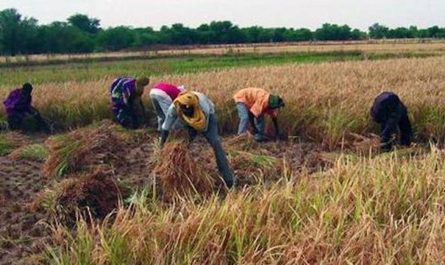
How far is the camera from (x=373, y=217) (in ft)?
12.6

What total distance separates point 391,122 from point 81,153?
4356 millimetres

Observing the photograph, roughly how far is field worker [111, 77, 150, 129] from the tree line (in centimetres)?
4287

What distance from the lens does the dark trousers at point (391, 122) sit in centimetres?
808

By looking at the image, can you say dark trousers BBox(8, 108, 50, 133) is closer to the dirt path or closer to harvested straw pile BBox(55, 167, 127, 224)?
the dirt path

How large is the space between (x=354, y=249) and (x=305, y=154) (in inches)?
213

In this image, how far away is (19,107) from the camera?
425 inches

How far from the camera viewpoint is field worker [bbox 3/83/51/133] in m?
10.7

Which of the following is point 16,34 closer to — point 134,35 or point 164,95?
point 134,35

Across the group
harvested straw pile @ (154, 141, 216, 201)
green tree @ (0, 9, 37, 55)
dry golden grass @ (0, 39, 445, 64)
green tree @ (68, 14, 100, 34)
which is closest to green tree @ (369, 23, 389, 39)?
dry golden grass @ (0, 39, 445, 64)

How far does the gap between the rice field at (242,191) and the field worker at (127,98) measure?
1.68 feet

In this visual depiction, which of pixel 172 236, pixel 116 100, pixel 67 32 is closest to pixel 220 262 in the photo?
pixel 172 236

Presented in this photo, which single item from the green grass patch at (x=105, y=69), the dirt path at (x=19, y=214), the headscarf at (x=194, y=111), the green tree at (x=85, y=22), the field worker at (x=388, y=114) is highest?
the green tree at (x=85, y=22)

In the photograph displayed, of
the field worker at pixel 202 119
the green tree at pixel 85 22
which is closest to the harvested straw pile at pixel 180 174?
the field worker at pixel 202 119

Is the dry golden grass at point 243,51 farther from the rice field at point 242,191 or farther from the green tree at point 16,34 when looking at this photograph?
the rice field at point 242,191
